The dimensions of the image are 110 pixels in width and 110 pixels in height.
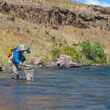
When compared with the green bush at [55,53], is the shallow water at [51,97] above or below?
above

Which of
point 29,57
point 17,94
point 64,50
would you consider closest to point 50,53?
point 64,50

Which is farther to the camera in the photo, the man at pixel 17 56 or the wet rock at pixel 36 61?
the wet rock at pixel 36 61

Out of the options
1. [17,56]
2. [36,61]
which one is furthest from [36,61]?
[17,56]

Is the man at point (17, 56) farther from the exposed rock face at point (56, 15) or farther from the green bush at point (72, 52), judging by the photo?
the exposed rock face at point (56, 15)

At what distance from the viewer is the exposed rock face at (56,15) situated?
89688mm

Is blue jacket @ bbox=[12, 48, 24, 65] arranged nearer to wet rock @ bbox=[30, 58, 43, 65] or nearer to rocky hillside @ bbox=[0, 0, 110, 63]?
wet rock @ bbox=[30, 58, 43, 65]

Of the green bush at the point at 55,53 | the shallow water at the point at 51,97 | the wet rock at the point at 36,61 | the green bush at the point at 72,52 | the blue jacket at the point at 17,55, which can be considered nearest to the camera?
the shallow water at the point at 51,97

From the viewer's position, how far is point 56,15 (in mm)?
95000

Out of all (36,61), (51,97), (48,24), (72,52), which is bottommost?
(36,61)

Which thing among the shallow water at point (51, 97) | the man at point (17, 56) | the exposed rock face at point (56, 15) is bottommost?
the shallow water at point (51, 97)

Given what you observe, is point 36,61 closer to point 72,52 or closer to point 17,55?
point 72,52

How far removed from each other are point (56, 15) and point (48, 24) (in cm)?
505

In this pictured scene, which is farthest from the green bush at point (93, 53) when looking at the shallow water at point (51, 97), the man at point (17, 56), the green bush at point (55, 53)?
the shallow water at point (51, 97)

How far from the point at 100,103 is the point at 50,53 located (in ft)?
145
